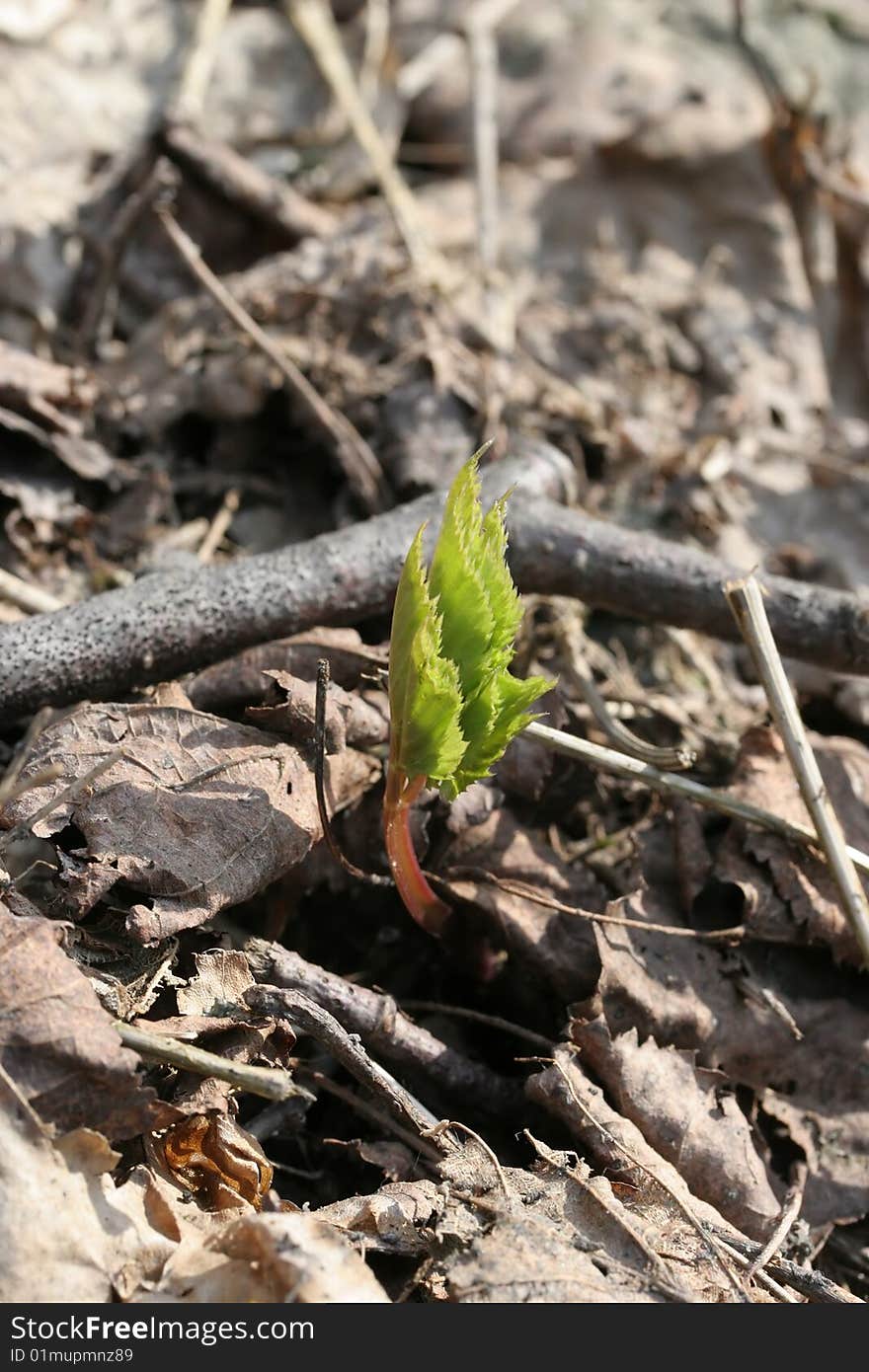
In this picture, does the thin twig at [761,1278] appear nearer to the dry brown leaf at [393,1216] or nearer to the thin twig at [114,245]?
the dry brown leaf at [393,1216]

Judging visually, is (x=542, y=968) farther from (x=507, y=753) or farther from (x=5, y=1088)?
(x=5, y=1088)

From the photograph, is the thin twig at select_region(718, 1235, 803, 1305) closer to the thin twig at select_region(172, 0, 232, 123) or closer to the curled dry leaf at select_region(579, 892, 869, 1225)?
the curled dry leaf at select_region(579, 892, 869, 1225)

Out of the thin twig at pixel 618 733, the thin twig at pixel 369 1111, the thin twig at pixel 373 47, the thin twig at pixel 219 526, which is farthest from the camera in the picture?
the thin twig at pixel 373 47

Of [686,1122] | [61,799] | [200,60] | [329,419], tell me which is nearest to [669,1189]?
[686,1122]

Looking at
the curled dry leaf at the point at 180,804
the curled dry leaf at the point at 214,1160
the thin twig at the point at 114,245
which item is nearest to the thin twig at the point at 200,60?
the thin twig at the point at 114,245

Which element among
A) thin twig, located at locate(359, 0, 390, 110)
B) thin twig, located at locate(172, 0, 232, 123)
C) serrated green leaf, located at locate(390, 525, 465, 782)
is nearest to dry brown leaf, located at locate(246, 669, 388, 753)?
serrated green leaf, located at locate(390, 525, 465, 782)

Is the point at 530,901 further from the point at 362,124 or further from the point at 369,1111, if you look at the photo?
the point at 362,124
